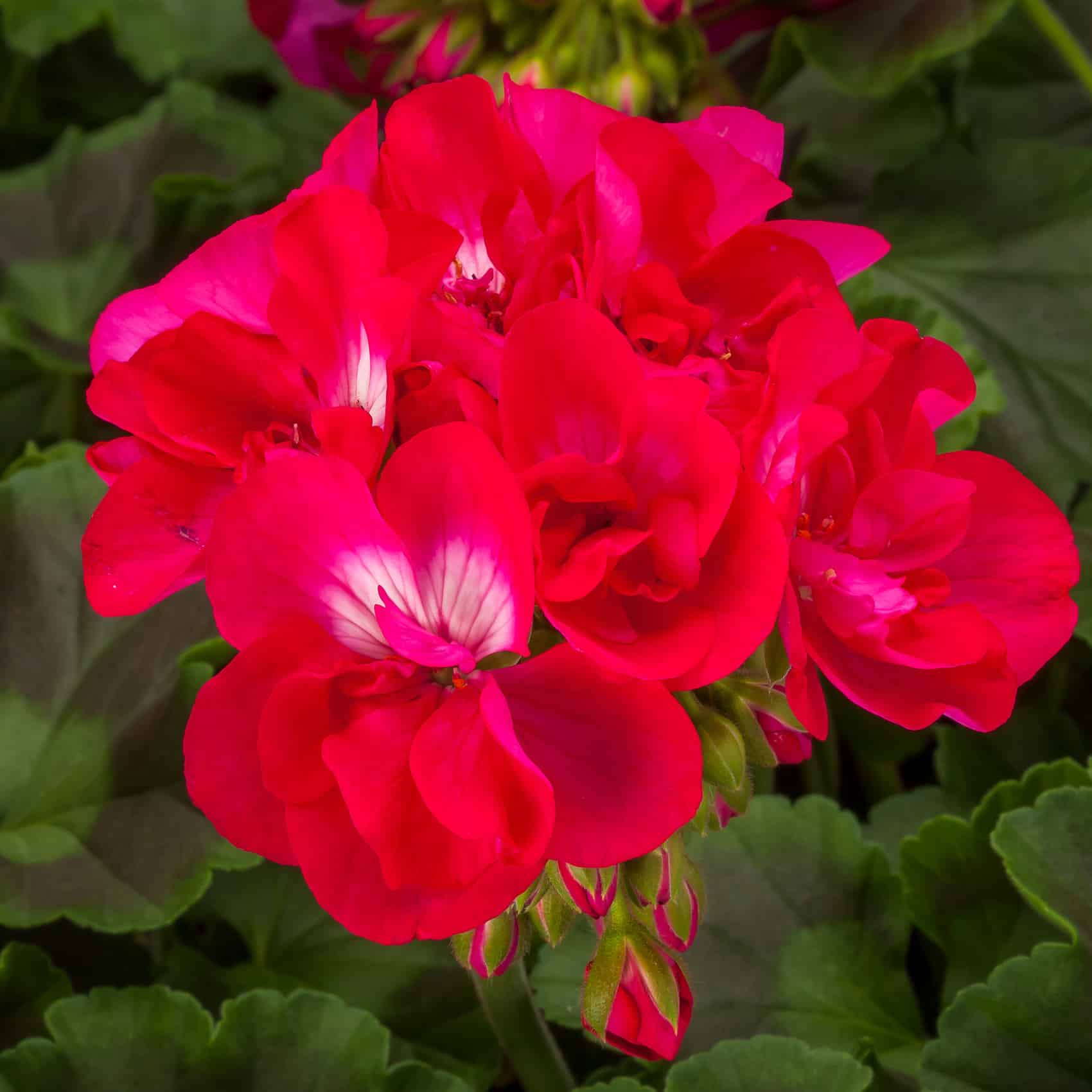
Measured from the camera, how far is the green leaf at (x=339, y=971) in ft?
3.13

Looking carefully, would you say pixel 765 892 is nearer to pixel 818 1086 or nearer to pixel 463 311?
pixel 818 1086

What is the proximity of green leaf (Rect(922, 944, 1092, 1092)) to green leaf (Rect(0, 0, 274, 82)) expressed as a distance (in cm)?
135

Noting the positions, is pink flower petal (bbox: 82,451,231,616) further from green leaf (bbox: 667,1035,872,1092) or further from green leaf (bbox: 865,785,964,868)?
green leaf (bbox: 865,785,964,868)

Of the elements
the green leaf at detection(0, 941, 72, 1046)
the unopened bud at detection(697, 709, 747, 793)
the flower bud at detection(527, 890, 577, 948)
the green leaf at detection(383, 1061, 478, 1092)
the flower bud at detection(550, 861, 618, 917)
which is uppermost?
the unopened bud at detection(697, 709, 747, 793)

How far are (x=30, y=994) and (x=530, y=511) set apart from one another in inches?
27.3

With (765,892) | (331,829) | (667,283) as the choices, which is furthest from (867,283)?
(331,829)

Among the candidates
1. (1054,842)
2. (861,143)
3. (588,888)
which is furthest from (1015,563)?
(861,143)

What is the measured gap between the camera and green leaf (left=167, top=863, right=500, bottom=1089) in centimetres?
95

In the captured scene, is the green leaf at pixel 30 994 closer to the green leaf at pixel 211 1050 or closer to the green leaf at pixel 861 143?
the green leaf at pixel 211 1050

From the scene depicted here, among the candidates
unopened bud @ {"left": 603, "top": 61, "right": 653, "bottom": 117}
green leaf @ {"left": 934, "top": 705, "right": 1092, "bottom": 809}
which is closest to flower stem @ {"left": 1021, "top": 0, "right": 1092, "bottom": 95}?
unopened bud @ {"left": 603, "top": 61, "right": 653, "bottom": 117}

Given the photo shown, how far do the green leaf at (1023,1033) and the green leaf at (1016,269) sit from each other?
516 millimetres

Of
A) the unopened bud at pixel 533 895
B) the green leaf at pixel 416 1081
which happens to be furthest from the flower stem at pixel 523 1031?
the unopened bud at pixel 533 895

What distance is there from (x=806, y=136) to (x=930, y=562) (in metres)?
1.07

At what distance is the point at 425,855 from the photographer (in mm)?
445
